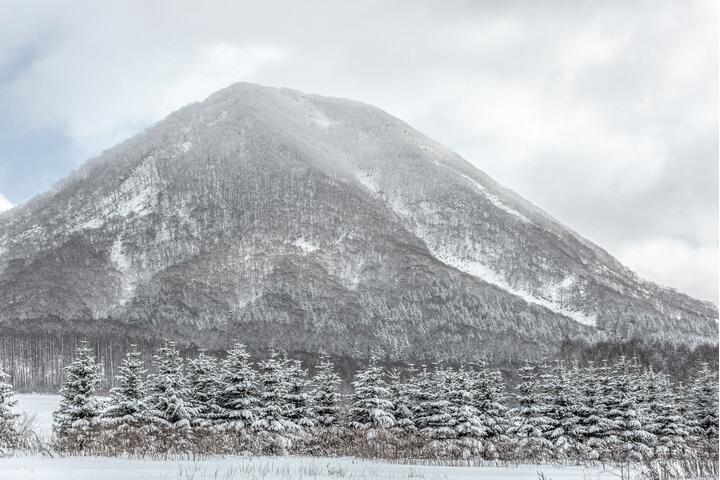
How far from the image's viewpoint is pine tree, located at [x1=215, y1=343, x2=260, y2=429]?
108 ft

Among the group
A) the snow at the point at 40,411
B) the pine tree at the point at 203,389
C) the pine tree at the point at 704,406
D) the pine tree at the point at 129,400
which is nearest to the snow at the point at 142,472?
the snow at the point at 40,411

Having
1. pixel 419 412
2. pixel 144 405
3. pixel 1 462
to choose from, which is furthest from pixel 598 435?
pixel 1 462

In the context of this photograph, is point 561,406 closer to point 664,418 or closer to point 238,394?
point 664,418

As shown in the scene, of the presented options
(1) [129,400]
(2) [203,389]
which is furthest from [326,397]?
(1) [129,400]

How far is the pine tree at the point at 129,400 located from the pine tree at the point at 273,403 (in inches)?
243

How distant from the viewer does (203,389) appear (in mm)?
38125

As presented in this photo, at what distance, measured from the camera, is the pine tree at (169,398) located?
32938 millimetres

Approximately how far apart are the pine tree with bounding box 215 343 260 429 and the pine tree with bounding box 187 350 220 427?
996 mm

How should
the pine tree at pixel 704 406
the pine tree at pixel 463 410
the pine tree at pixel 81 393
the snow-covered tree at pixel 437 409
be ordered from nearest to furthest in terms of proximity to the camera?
the pine tree at pixel 81 393
the pine tree at pixel 463 410
the snow-covered tree at pixel 437 409
the pine tree at pixel 704 406

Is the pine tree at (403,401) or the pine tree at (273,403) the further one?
the pine tree at (403,401)

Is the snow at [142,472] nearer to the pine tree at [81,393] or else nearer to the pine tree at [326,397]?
the pine tree at [81,393]

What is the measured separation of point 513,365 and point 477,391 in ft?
518

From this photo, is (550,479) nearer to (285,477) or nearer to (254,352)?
(285,477)

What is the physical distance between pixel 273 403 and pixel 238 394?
1.87 m
